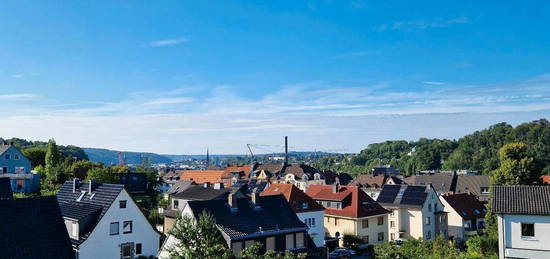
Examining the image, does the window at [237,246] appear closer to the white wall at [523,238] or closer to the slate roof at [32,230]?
the slate roof at [32,230]

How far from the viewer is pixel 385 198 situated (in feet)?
185

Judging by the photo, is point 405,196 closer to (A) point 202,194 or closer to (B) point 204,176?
(A) point 202,194

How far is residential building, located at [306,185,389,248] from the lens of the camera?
4959 cm

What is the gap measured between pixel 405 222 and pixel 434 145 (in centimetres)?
13857

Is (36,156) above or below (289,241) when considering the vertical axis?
above

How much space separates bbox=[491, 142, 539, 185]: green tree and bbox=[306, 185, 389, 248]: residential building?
14.2 meters

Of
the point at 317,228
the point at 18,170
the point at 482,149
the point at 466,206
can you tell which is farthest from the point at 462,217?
the point at 482,149

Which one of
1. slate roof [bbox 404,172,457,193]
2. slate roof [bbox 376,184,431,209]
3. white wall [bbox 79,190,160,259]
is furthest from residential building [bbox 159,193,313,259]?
slate roof [bbox 404,172,457,193]

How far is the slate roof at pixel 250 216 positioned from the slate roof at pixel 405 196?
2069cm

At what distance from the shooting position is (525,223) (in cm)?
2775

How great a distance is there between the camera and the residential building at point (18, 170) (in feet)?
204

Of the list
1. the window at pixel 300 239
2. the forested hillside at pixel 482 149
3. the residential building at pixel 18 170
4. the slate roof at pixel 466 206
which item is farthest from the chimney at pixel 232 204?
the forested hillside at pixel 482 149

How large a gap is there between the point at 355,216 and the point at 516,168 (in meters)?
16.5

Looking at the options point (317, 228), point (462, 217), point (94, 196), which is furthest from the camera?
point (462, 217)
